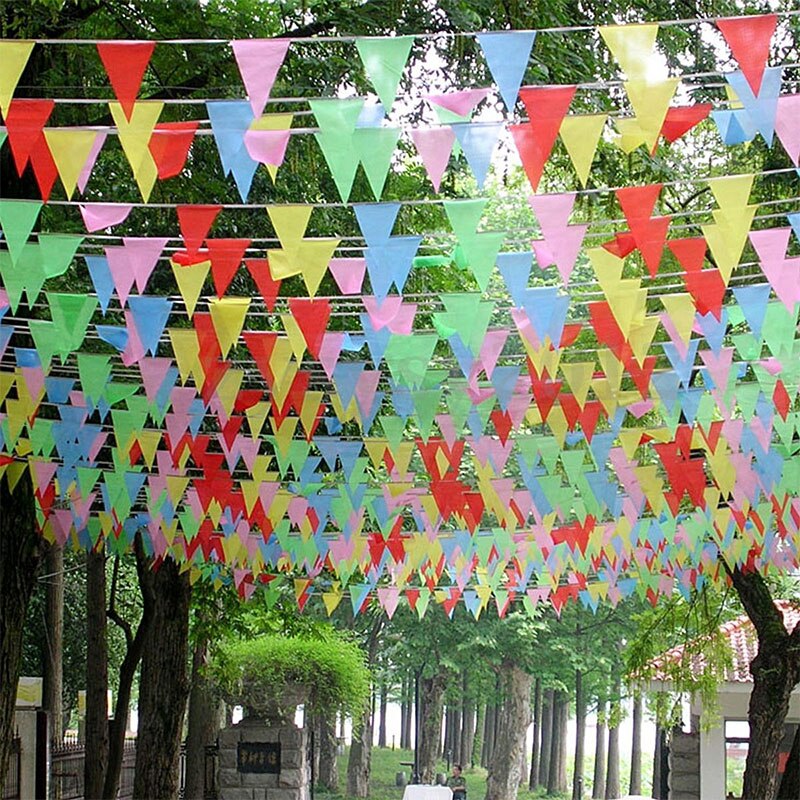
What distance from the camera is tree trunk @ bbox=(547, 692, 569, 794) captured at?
37188 mm

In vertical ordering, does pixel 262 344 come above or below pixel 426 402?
above

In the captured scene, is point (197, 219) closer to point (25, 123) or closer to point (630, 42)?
point (25, 123)

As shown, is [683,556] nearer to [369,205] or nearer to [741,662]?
[741,662]

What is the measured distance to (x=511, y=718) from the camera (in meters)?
31.1

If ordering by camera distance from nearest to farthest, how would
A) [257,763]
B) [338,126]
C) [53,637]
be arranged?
[338,126] < [53,637] < [257,763]

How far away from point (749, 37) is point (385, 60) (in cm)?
109

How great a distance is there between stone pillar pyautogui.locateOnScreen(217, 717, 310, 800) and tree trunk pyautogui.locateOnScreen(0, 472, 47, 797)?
15.0 m

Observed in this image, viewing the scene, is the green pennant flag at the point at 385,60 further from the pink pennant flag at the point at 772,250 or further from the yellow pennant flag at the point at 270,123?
the pink pennant flag at the point at 772,250

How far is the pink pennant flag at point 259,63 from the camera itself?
167 inches

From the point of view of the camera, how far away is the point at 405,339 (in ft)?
23.6

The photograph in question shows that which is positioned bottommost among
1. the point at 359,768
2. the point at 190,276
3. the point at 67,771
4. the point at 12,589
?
the point at 359,768

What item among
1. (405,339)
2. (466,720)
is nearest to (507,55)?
(405,339)

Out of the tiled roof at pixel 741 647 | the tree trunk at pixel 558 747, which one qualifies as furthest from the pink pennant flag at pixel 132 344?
the tree trunk at pixel 558 747

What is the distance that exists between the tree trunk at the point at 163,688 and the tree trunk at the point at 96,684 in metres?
1.44
